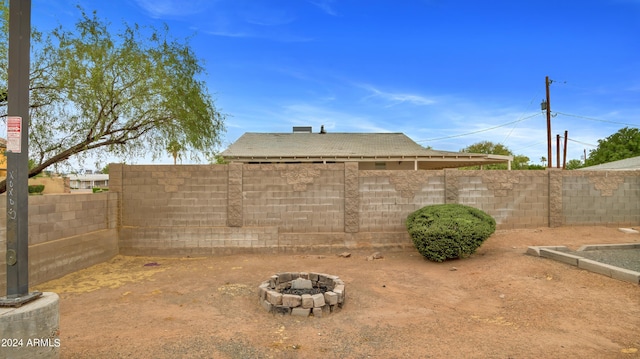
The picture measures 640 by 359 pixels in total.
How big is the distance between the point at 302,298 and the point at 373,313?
51.0 inches

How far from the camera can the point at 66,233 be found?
334 inches

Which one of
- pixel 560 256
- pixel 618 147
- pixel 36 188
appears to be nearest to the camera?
pixel 560 256

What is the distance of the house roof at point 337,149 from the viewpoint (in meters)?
15.8

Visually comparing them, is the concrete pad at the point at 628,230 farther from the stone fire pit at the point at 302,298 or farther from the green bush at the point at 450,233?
the stone fire pit at the point at 302,298

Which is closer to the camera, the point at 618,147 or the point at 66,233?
the point at 66,233

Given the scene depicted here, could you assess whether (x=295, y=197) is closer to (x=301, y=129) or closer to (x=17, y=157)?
(x=17, y=157)

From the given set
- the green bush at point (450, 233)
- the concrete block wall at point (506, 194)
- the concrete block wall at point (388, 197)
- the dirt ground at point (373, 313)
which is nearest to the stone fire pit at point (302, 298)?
the dirt ground at point (373, 313)

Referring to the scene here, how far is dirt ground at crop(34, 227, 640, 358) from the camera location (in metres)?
4.45

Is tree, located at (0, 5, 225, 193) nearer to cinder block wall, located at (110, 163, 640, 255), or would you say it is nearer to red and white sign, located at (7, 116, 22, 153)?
cinder block wall, located at (110, 163, 640, 255)

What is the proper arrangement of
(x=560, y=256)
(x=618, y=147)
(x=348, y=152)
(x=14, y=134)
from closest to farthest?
(x=14, y=134) < (x=560, y=256) < (x=348, y=152) < (x=618, y=147)

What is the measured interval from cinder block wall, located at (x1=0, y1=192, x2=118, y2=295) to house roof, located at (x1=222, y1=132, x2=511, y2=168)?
653 cm

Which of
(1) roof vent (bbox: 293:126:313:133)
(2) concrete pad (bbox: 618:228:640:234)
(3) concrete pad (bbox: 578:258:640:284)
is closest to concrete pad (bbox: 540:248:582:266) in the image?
(3) concrete pad (bbox: 578:258:640:284)

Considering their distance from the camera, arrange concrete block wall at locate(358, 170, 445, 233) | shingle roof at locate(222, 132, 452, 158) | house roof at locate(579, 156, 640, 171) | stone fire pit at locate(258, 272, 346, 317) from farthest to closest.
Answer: house roof at locate(579, 156, 640, 171) < shingle roof at locate(222, 132, 452, 158) < concrete block wall at locate(358, 170, 445, 233) < stone fire pit at locate(258, 272, 346, 317)

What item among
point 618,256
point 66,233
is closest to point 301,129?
point 66,233
